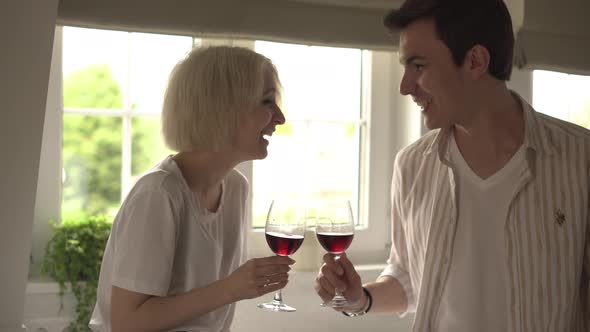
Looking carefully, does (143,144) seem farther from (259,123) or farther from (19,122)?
(259,123)

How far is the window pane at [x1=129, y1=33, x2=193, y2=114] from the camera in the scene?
10.3 feet

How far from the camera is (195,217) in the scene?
2.12 metres

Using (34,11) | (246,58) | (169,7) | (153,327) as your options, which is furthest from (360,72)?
(153,327)

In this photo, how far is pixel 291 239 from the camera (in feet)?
6.43

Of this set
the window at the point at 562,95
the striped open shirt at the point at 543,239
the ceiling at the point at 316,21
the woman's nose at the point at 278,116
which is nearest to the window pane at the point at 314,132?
the ceiling at the point at 316,21

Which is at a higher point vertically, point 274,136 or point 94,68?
point 94,68

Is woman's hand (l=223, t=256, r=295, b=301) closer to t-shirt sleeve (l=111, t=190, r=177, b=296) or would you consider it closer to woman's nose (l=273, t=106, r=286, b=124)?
t-shirt sleeve (l=111, t=190, r=177, b=296)

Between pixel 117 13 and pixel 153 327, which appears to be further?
pixel 117 13

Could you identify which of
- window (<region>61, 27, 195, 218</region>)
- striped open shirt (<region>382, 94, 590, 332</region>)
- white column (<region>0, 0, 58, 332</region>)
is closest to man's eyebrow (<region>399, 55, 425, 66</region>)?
striped open shirt (<region>382, 94, 590, 332</region>)

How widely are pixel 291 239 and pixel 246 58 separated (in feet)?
1.91

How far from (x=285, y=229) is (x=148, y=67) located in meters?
1.46

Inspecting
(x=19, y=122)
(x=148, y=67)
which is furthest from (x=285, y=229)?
(x=148, y=67)

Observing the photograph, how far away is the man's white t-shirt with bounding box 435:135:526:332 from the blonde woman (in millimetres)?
622

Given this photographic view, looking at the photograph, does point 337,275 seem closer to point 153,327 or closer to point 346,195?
point 153,327
